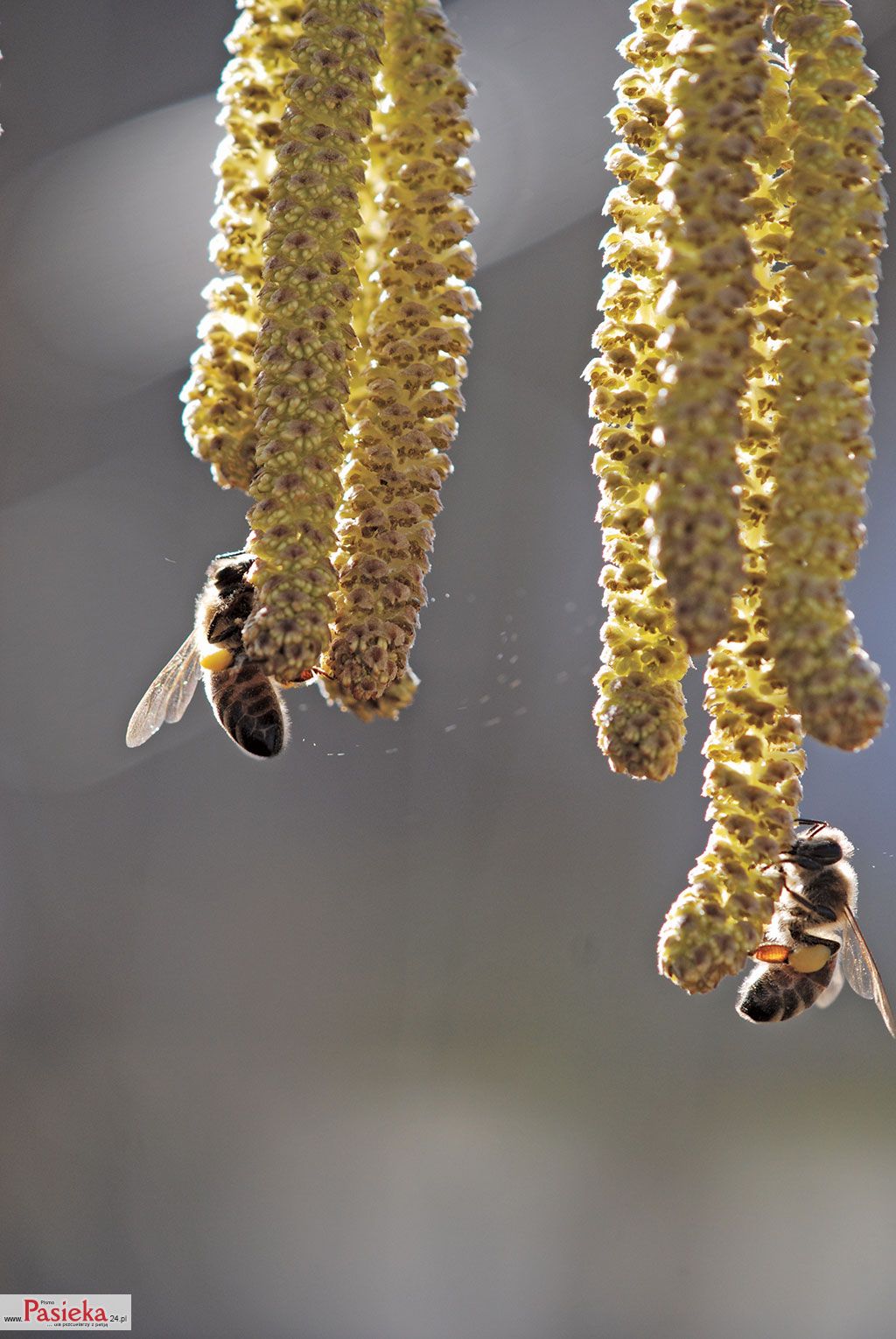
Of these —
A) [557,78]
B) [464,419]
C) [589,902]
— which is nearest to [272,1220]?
[589,902]

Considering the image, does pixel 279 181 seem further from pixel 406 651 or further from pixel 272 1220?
pixel 272 1220

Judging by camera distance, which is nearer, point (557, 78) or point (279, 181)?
point (279, 181)

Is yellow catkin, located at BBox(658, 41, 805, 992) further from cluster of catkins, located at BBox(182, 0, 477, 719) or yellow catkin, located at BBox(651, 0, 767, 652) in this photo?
cluster of catkins, located at BBox(182, 0, 477, 719)

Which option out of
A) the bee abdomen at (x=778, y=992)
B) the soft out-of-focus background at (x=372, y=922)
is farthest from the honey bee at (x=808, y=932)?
the soft out-of-focus background at (x=372, y=922)

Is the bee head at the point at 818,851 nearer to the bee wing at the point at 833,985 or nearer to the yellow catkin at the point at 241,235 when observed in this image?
the bee wing at the point at 833,985

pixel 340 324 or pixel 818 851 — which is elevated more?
pixel 340 324

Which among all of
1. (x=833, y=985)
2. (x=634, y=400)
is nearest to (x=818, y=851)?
(x=833, y=985)

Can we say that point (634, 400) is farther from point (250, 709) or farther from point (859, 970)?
point (859, 970)
